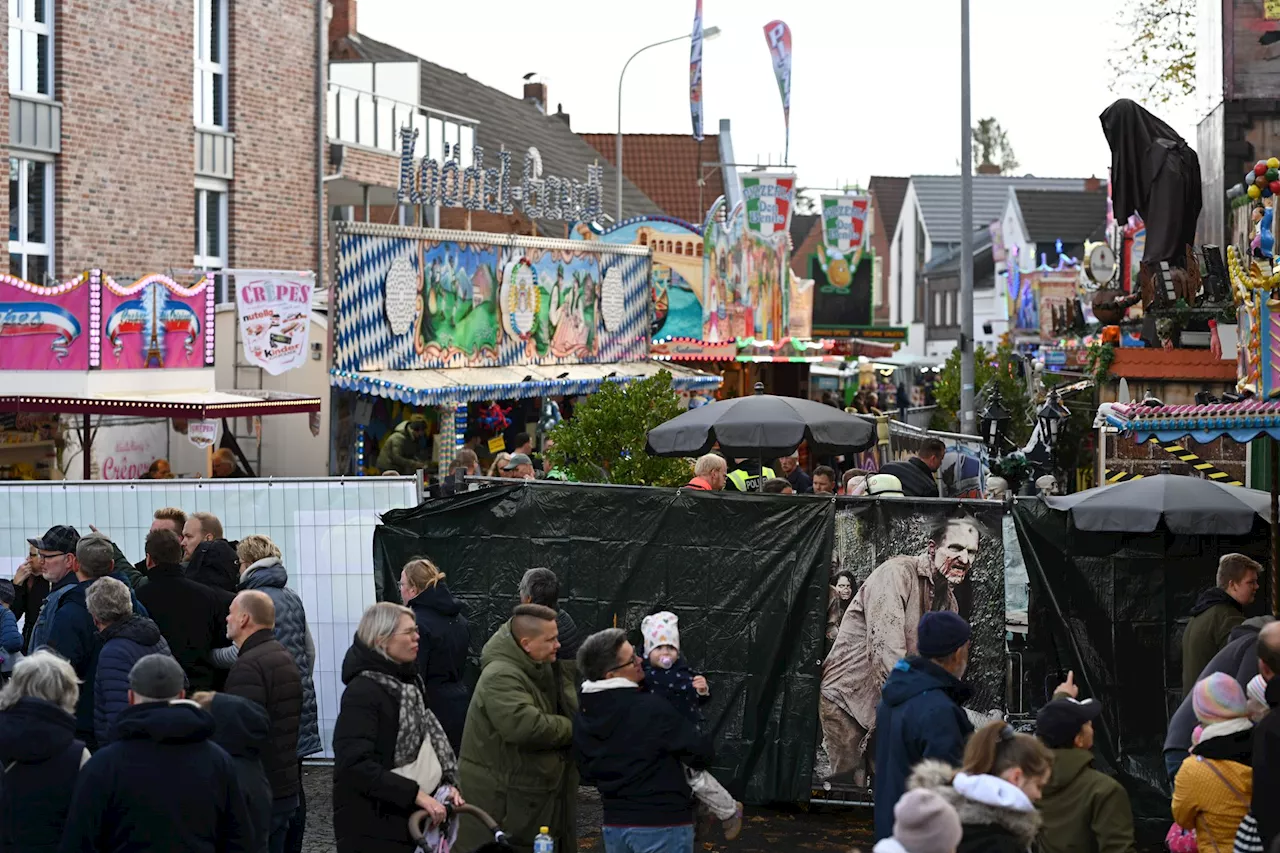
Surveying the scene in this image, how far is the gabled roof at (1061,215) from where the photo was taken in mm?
66250

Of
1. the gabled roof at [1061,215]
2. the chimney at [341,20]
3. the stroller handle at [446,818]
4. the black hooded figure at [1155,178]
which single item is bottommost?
the stroller handle at [446,818]

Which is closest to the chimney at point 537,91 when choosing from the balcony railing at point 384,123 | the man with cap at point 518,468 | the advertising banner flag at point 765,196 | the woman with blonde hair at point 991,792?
the balcony railing at point 384,123

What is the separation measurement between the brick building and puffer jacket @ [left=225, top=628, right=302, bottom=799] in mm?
16949

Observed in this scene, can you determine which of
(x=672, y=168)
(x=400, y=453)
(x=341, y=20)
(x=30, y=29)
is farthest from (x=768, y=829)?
(x=672, y=168)

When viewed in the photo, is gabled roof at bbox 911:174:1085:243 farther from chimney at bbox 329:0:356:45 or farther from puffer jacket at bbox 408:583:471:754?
puffer jacket at bbox 408:583:471:754

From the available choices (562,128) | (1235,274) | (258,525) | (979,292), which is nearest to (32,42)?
(258,525)

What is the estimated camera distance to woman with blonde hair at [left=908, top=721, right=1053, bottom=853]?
16.6ft

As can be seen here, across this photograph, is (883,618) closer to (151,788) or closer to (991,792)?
(991,792)

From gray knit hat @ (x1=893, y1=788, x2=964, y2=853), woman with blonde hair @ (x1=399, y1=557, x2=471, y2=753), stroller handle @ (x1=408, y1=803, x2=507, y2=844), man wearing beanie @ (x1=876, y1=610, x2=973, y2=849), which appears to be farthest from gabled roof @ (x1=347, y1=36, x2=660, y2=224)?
gray knit hat @ (x1=893, y1=788, x2=964, y2=853)

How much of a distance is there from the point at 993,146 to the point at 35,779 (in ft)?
340

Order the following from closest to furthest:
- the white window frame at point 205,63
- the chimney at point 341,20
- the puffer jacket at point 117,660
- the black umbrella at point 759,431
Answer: the puffer jacket at point 117,660
the black umbrella at point 759,431
the white window frame at point 205,63
the chimney at point 341,20

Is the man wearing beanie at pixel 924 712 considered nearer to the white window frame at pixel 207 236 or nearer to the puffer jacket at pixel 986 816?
the puffer jacket at pixel 986 816

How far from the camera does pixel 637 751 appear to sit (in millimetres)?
6734

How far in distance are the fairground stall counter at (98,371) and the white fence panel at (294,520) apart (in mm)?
7268
